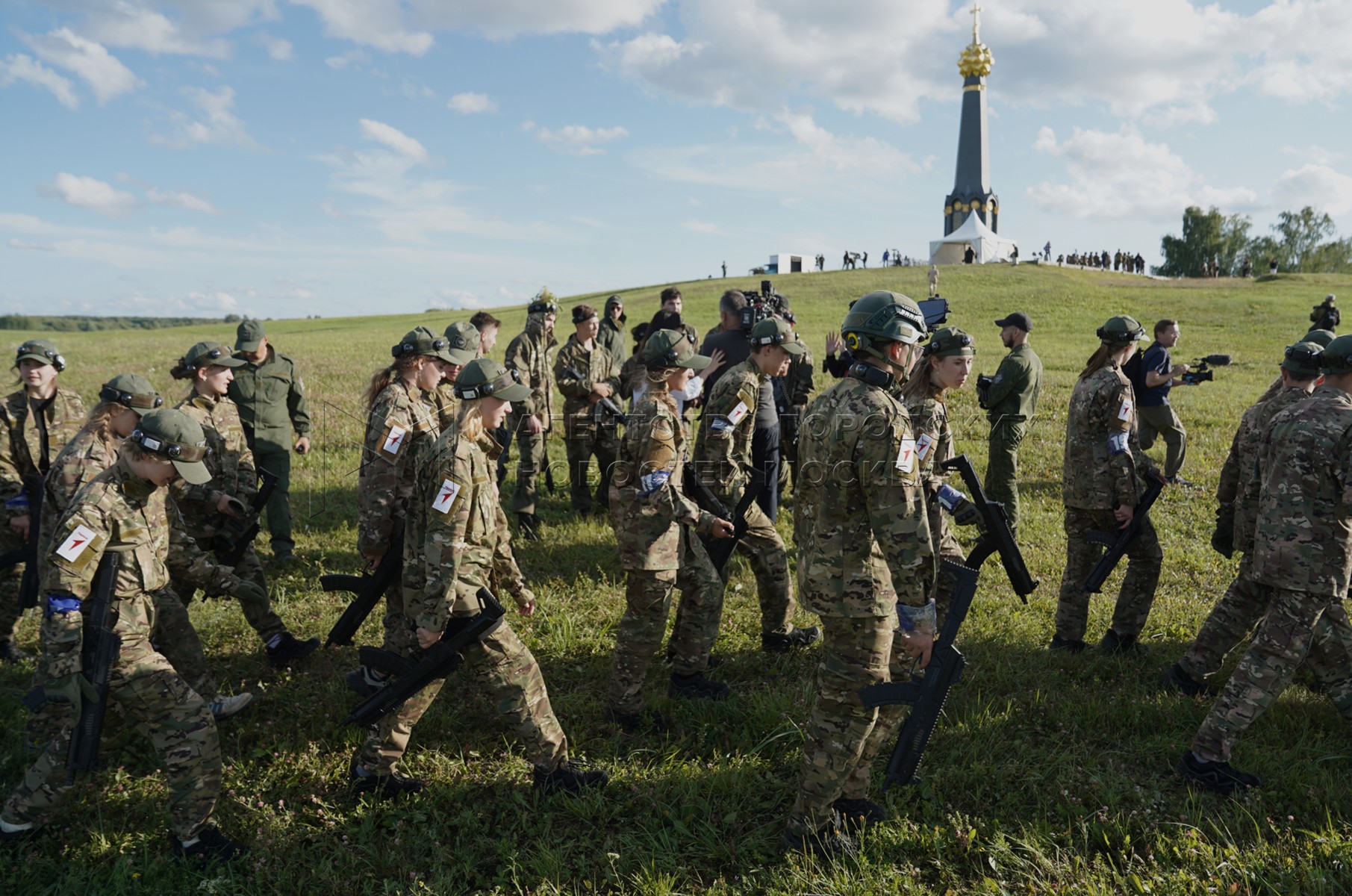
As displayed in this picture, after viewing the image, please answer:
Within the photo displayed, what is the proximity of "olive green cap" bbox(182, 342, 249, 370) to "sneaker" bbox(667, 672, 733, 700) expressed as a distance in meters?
4.53

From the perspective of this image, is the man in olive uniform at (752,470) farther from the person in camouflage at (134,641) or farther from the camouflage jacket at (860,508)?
the person in camouflage at (134,641)

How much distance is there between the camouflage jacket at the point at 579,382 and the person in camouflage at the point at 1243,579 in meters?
6.18

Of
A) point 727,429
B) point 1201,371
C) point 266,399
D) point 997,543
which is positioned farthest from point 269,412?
point 1201,371

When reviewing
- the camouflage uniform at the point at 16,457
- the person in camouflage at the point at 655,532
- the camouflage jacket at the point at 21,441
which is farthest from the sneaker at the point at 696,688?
the camouflage jacket at the point at 21,441

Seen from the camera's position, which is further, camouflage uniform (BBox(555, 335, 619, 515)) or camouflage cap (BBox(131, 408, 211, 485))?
camouflage uniform (BBox(555, 335, 619, 515))

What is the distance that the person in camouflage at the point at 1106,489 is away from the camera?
5.90 m

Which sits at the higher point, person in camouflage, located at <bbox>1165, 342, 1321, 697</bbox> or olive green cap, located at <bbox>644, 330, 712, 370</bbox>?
olive green cap, located at <bbox>644, 330, 712, 370</bbox>

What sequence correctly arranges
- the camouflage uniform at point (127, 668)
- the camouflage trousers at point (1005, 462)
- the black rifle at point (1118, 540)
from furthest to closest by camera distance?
1. the camouflage trousers at point (1005, 462)
2. the black rifle at point (1118, 540)
3. the camouflage uniform at point (127, 668)

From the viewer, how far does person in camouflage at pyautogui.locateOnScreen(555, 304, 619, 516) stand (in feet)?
31.2

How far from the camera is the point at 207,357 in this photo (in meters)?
6.59

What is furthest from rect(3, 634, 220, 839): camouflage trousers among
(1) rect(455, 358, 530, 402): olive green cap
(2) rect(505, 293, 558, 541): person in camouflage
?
(2) rect(505, 293, 558, 541): person in camouflage

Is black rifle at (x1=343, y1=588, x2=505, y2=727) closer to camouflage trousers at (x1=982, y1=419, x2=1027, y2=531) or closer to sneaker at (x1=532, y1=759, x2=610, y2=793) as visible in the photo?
sneaker at (x1=532, y1=759, x2=610, y2=793)

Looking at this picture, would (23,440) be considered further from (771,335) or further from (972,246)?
(972,246)

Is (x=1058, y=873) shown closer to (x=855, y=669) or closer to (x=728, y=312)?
(x=855, y=669)
